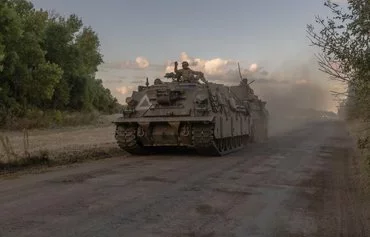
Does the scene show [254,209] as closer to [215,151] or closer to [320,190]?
[320,190]

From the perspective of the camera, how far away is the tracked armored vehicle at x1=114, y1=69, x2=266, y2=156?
17.0 metres

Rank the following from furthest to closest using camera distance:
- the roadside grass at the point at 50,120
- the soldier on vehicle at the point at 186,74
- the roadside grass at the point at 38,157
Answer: the roadside grass at the point at 50,120, the soldier on vehicle at the point at 186,74, the roadside grass at the point at 38,157

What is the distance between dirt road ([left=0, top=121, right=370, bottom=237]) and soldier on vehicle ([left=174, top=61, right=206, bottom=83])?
6238mm

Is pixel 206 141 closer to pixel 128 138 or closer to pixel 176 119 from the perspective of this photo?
pixel 176 119

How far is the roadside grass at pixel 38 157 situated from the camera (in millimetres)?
13695

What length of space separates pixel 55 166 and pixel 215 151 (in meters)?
5.42

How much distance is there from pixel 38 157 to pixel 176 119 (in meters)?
4.49

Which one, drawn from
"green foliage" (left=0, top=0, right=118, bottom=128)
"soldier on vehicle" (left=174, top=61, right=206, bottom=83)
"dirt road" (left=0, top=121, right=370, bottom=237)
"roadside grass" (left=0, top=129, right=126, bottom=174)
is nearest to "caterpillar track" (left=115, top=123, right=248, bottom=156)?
"roadside grass" (left=0, top=129, right=126, bottom=174)

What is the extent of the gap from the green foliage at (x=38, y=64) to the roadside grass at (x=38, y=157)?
13314 mm

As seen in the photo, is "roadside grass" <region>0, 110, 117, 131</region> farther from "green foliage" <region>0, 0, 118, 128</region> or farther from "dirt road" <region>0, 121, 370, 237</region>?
"dirt road" <region>0, 121, 370, 237</region>

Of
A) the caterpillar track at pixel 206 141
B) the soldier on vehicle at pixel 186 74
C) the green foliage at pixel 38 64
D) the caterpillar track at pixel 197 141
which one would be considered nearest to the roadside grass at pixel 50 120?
the green foliage at pixel 38 64

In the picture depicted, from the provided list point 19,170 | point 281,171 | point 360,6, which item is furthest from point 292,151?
point 19,170

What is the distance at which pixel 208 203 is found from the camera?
8602 mm

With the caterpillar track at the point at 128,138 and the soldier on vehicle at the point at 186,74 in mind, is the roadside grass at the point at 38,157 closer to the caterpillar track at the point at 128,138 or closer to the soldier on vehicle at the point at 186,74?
the caterpillar track at the point at 128,138
